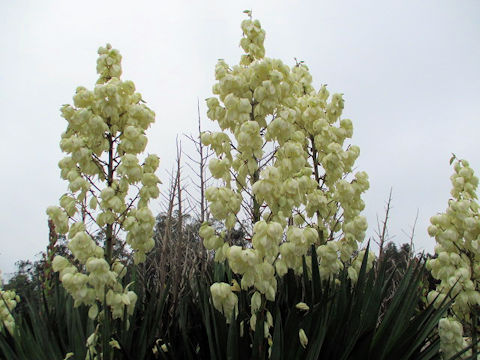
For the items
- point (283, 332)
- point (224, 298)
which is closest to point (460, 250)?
point (283, 332)

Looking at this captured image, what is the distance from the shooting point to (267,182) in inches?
79.4

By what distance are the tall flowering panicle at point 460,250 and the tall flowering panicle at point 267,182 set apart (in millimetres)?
669

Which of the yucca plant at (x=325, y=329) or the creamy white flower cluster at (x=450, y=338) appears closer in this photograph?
the yucca plant at (x=325, y=329)

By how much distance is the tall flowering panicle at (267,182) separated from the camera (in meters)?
1.90

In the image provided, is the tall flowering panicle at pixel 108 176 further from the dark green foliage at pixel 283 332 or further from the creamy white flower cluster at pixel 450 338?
the creamy white flower cluster at pixel 450 338

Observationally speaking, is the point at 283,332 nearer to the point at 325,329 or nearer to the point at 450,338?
the point at 325,329

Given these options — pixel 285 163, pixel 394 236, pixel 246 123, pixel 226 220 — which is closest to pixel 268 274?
pixel 226 220

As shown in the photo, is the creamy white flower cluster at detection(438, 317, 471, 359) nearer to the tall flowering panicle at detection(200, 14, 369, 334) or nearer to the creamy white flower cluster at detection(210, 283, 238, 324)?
the tall flowering panicle at detection(200, 14, 369, 334)

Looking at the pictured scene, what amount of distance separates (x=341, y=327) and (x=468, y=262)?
1422 mm

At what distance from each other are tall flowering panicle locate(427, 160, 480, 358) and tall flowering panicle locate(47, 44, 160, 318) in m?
2.13

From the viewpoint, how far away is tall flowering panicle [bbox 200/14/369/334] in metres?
1.90

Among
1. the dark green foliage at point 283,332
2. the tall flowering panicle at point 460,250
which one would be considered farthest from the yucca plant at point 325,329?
the tall flowering panicle at point 460,250

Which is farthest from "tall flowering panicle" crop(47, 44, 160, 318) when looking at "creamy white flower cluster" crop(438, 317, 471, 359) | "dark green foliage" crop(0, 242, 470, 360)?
"creamy white flower cluster" crop(438, 317, 471, 359)

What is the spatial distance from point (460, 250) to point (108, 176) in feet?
8.58
